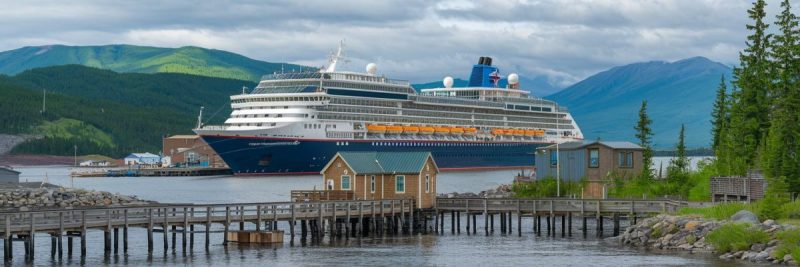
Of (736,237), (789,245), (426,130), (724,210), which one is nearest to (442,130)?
(426,130)

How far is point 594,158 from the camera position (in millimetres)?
61688

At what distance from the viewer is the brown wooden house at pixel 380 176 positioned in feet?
174

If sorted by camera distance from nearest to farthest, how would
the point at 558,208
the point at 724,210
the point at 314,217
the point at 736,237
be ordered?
the point at 736,237
the point at 724,210
the point at 314,217
the point at 558,208

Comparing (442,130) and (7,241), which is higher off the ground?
(442,130)

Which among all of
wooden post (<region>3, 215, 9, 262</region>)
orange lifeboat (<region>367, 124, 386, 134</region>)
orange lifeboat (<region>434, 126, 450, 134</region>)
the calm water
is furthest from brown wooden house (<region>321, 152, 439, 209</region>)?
orange lifeboat (<region>434, 126, 450, 134</region>)

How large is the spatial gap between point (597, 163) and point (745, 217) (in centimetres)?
2075

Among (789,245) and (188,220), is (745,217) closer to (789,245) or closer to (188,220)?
(789,245)

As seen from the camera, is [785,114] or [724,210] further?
[785,114]

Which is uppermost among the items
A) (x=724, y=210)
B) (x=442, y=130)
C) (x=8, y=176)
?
(x=442, y=130)

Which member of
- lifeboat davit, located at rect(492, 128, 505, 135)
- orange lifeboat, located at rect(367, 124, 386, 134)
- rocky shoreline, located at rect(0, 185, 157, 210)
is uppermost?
lifeboat davit, located at rect(492, 128, 505, 135)

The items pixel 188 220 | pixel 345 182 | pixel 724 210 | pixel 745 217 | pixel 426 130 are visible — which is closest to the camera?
pixel 745 217

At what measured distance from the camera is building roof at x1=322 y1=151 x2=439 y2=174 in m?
52.9

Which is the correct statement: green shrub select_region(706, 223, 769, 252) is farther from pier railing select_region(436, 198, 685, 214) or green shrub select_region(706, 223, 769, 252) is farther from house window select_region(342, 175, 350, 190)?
house window select_region(342, 175, 350, 190)

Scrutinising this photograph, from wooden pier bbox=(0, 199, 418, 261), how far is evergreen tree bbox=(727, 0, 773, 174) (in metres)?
16.5
